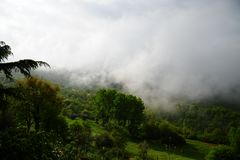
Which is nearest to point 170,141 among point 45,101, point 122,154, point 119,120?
point 119,120

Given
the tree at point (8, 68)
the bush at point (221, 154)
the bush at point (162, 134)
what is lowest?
the tree at point (8, 68)

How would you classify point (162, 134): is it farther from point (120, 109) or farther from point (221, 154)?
point (221, 154)

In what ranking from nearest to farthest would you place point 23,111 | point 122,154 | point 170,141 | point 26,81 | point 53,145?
point 53,145 < point 23,111 < point 26,81 < point 122,154 < point 170,141

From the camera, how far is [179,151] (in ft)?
362

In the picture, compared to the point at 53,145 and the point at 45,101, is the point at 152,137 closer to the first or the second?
the point at 45,101

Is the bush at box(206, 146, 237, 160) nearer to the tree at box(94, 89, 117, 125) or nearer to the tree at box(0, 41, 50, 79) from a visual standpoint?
the tree at box(94, 89, 117, 125)

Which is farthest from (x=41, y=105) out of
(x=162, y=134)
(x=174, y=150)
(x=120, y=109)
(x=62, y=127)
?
(x=162, y=134)

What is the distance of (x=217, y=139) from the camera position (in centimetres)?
14838

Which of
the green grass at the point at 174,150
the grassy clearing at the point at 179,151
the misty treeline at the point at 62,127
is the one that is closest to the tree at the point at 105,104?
the misty treeline at the point at 62,127

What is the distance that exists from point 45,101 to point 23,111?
5.13 m

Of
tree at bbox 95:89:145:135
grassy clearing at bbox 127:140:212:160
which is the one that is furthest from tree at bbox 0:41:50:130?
tree at bbox 95:89:145:135

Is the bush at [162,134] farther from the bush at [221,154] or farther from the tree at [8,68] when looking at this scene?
the tree at [8,68]

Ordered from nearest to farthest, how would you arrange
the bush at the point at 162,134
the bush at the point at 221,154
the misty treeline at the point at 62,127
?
the misty treeline at the point at 62,127 < the bush at the point at 221,154 < the bush at the point at 162,134

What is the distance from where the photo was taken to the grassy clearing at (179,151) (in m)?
95.0
